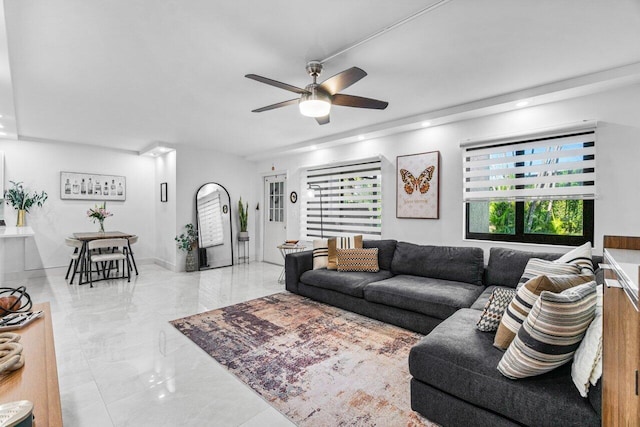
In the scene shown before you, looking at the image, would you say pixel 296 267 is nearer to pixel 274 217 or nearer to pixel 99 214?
pixel 274 217

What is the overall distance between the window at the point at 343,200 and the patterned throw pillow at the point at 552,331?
333cm

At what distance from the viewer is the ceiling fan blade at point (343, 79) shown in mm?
2153

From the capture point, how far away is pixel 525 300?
168 centimetres

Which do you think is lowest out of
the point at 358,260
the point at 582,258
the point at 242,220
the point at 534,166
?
the point at 358,260

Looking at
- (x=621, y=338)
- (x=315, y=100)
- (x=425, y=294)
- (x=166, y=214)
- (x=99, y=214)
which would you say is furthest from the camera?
(x=166, y=214)

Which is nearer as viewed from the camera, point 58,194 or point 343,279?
point 343,279

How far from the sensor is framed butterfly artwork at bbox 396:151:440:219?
4113 millimetres

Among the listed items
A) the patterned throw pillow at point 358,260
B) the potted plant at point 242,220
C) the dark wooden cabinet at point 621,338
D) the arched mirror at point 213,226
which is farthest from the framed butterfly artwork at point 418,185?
the arched mirror at point 213,226

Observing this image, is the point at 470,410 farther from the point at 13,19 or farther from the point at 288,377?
the point at 13,19

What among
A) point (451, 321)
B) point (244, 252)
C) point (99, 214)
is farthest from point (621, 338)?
point (99, 214)

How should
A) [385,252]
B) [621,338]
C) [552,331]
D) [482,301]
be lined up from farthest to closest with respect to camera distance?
[385,252] → [482,301] → [552,331] → [621,338]

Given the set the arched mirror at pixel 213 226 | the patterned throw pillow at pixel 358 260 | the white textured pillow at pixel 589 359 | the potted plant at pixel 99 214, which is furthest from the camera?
the arched mirror at pixel 213 226

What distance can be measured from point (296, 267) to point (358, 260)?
899 mm

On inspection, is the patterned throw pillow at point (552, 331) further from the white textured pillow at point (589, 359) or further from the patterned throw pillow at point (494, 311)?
the patterned throw pillow at point (494, 311)
